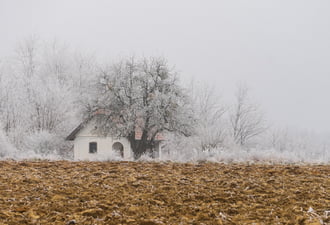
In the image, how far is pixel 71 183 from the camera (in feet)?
17.6

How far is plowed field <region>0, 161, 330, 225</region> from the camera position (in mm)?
3713

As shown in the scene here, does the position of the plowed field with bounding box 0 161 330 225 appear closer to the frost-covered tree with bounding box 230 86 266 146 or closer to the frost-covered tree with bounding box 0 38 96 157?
the frost-covered tree with bounding box 0 38 96 157

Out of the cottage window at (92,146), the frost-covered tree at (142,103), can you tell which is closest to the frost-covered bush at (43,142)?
the cottage window at (92,146)

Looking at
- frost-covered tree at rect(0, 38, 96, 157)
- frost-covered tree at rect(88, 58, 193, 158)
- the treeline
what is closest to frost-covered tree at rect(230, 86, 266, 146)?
the treeline

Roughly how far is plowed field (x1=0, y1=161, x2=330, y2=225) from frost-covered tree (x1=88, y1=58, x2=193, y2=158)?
12.0 meters

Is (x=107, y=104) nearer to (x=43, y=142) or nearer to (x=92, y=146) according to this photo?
(x=92, y=146)

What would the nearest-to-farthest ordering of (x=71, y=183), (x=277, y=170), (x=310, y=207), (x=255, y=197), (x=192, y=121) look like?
(x=310, y=207)
(x=255, y=197)
(x=71, y=183)
(x=277, y=170)
(x=192, y=121)

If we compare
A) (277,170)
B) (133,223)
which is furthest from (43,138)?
(133,223)

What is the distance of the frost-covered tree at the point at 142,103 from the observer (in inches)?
736

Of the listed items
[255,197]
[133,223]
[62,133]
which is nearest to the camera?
[133,223]

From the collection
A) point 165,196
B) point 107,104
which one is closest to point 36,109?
point 107,104

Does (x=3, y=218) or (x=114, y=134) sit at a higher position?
(x=114, y=134)

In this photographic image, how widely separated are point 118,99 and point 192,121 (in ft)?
12.9

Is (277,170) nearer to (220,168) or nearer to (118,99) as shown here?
(220,168)
